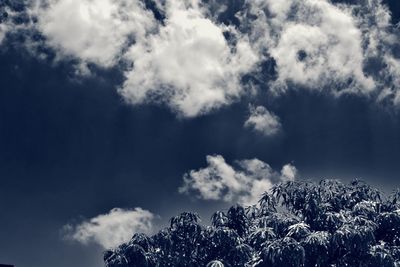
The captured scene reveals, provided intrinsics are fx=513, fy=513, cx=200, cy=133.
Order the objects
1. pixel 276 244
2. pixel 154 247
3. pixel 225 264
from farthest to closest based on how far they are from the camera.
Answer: pixel 154 247, pixel 225 264, pixel 276 244

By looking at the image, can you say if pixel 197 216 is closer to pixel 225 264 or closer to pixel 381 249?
pixel 225 264

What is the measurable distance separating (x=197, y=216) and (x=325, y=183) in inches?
372

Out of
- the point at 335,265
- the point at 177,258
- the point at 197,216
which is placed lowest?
the point at 335,265

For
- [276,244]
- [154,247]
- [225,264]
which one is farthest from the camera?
[154,247]

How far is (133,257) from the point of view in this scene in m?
33.7

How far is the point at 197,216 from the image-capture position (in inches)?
1436

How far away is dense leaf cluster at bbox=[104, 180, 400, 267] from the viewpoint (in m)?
30.8

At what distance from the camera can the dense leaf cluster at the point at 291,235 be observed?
3078 centimetres

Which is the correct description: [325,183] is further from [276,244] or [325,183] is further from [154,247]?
[154,247]

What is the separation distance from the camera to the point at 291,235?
107ft

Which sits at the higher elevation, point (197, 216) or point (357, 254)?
point (197, 216)

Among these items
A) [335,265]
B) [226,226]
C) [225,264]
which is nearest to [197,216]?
[226,226]

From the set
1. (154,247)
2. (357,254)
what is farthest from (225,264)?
(357,254)

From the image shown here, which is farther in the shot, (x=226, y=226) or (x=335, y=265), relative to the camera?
(x=226, y=226)
